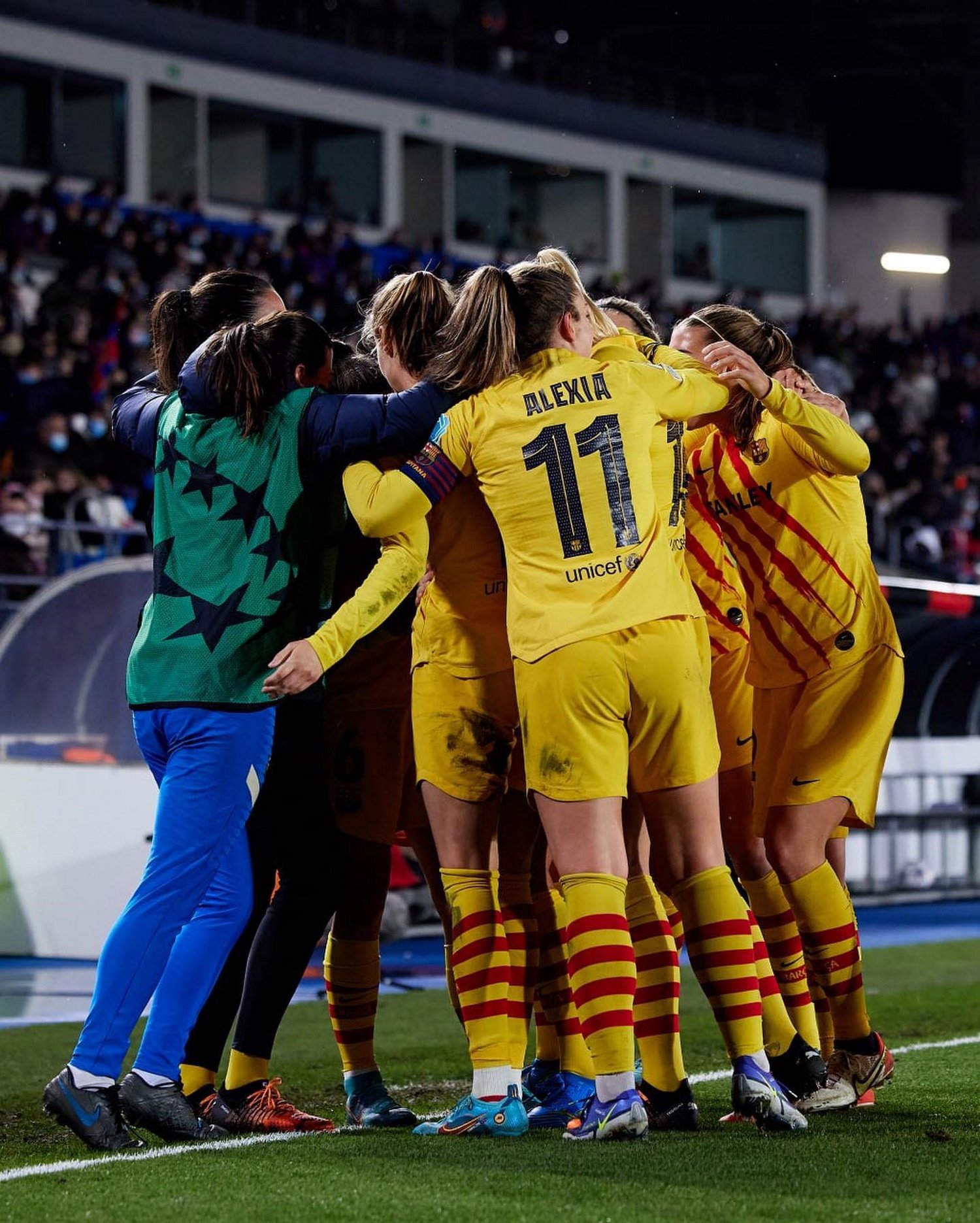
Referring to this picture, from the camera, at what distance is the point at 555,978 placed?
463 cm

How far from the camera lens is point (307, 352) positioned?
14.0ft

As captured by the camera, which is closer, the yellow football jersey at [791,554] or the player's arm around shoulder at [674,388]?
the player's arm around shoulder at [674,388]

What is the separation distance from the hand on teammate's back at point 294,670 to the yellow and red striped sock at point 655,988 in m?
1.00

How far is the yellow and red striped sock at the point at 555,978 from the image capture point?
4.58m

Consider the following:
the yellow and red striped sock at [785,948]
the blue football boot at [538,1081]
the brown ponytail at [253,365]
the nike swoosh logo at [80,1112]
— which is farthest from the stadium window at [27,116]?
the nike swoosh logo at [80,1112]

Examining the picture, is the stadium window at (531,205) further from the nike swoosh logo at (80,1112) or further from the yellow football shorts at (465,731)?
the nike swoosh logo at (80,1112)

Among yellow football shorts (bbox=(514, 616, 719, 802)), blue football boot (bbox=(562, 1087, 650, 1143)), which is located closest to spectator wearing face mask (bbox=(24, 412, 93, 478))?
yellow football shorts (bbox=(514, 616, 719, 802))

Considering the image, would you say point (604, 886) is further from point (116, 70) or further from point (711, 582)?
point (116, 70)

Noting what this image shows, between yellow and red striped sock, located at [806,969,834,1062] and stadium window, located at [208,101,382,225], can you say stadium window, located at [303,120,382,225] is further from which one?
yellow and red striped sock, located at [806,969,834,1062]

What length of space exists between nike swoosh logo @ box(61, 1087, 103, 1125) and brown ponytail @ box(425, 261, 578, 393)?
1.72 meters

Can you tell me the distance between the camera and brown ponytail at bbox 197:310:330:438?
4125 millimetres

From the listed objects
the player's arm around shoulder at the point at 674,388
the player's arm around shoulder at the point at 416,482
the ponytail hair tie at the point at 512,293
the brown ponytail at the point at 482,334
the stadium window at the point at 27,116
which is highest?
the stadium window at the point at 27,116

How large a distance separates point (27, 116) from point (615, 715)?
74.3ft

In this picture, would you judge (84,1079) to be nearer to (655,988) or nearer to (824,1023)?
(655,988)
